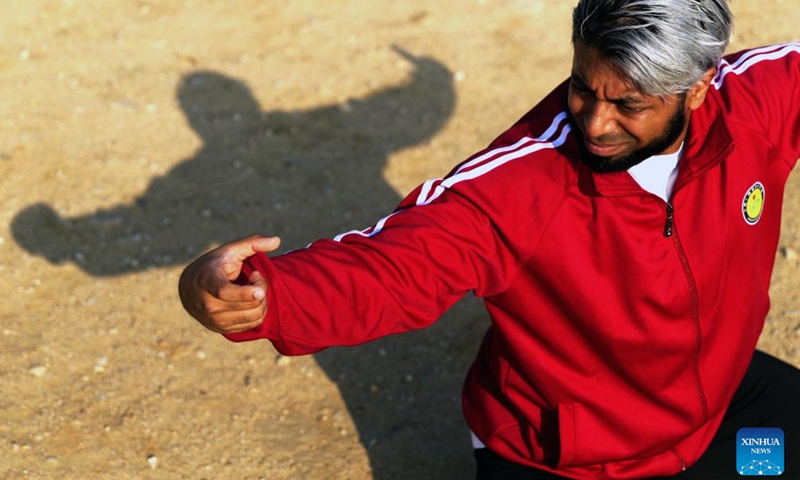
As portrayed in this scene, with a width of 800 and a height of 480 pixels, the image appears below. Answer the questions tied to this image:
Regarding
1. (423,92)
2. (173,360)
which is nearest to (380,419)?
(173,360)

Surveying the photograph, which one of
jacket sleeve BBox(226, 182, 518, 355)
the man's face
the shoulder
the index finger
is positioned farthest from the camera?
the shoulder

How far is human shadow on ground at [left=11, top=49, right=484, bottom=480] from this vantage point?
4113mm

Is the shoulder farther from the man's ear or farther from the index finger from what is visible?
the index finger

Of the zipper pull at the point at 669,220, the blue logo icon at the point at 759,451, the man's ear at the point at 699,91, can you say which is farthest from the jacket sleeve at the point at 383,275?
the blue logo icon at the point at 759,451

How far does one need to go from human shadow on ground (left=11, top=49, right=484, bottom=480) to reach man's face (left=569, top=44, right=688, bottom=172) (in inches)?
61.2

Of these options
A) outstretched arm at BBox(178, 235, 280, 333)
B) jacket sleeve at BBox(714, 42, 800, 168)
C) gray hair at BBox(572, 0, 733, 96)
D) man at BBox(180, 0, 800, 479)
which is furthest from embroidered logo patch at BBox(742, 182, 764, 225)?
outstretched arm at BBox(178, 235, 280, 333)

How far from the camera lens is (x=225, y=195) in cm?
523

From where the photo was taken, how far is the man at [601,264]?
8.32 feet

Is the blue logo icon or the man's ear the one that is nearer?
the man's ear

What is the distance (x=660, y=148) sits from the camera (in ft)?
9.29

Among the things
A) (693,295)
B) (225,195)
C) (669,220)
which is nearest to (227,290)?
(669,220)

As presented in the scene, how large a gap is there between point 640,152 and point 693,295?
1.41ft

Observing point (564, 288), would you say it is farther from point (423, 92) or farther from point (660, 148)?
point (423, 92)

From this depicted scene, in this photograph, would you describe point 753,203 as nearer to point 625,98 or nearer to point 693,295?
point 693,295
